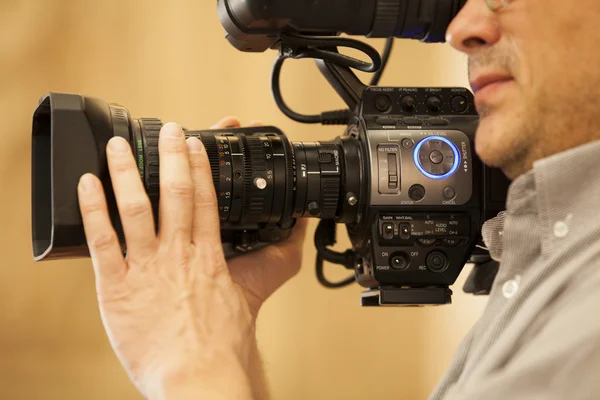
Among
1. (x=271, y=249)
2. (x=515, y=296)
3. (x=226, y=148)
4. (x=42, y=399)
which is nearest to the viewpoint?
(x=515, y=296)

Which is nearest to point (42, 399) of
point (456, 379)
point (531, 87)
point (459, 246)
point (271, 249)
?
point (271, 249)

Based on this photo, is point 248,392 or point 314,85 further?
point 314,85

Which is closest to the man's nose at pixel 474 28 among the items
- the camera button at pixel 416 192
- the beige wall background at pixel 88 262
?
the camera button at pixel 416 192

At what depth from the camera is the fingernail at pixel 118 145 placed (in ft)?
2.85

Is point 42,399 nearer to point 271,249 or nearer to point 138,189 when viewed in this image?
point 271,249

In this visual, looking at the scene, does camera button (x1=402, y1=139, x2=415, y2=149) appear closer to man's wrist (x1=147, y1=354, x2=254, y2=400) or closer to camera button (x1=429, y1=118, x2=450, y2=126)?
camera button (x1=429, y1=118, x2=450, y2=126)

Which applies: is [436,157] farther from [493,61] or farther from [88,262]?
[88,262]

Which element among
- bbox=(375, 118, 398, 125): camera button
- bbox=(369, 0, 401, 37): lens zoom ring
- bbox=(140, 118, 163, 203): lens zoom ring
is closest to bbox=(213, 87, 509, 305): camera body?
bbox=(375, 118, 398, 125): camera button

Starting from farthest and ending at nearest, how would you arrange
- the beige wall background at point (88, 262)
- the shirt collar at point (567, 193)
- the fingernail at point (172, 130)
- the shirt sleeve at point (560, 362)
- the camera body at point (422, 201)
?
the beige wall background at point (88, 262), the camera body at point (422, 201), the fingernail at point (172, 130), the shirt collar at point (567, 193), the shirt sleeve at point (560, 362)

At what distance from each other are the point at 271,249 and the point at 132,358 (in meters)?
0.43

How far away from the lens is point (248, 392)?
83 centimetres

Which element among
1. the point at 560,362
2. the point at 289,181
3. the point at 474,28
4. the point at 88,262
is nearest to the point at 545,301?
the point at 560,362

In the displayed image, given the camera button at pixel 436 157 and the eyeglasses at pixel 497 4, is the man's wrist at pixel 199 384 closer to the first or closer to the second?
the camera button at pixel 436 157

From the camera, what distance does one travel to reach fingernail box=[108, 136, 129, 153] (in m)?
0.87
